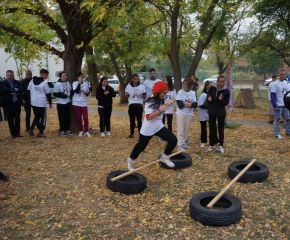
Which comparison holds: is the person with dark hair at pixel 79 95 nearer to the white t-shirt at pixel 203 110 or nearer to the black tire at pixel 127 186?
the white t-shirt at pixel 203 110

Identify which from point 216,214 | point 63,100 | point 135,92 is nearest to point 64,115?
point 63,100

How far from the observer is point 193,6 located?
1045cm

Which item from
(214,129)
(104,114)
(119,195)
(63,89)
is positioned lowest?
(119,195)

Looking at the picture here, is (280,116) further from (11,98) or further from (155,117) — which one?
(11,98)

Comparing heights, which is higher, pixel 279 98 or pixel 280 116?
pixel 279 98

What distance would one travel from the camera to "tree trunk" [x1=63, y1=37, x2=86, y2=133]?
901 centimetres

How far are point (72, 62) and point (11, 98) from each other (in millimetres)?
2255

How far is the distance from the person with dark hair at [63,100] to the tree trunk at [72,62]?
0.28 metres

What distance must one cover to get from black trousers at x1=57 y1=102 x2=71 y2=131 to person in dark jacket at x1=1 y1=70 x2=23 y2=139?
46.9 inches

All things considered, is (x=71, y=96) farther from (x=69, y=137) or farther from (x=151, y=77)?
(x=151, y=77)

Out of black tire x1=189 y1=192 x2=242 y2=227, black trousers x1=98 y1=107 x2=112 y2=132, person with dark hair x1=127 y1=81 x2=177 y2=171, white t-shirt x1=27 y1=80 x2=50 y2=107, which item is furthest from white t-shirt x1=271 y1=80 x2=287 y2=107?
white t-shirt x1=27 y1=80 x2=50 y2=107

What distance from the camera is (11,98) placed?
8.18 meters

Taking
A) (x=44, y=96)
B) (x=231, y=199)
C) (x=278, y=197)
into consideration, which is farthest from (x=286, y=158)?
(x=44, y=96)

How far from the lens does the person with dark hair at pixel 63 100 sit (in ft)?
27.9
